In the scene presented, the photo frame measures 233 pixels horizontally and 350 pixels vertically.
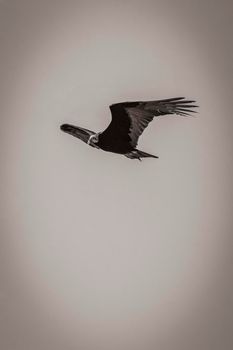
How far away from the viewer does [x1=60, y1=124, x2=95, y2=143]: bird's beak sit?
174 centimetres

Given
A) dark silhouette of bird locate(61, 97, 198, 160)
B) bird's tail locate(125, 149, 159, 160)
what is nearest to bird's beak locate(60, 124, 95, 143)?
dark silhouette of bird locate(61, 97, 198, 160)

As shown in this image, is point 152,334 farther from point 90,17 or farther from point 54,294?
point 90,17

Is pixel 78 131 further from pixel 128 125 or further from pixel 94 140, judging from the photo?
pixel 128 125

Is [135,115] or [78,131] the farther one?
[78,131]

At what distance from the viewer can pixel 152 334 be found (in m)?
1.77

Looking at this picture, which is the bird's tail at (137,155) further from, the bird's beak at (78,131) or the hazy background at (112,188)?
the bird's beak at (78,131)

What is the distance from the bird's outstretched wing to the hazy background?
9 centimetres

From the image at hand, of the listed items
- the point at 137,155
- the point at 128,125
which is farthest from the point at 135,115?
the point at 137,155

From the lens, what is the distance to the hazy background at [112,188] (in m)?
1.75

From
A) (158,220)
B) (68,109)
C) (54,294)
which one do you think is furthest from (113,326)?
(68,109)

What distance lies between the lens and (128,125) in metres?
1.65

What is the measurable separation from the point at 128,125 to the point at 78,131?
17cm

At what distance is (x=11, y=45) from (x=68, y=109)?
0.25 metres

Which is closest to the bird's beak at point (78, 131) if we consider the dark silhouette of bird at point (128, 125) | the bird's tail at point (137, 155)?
the dark silhouette of bird at point (128, 125)
